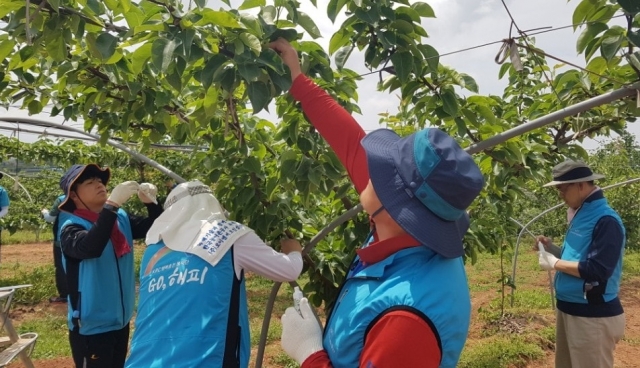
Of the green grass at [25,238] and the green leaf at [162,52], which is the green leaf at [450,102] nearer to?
the green leaf at [162,52]

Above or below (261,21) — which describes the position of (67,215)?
below

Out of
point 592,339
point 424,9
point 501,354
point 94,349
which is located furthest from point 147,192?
point 501,354

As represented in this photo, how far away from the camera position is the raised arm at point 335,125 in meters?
1.54

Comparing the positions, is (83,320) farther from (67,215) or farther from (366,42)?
(366,42)

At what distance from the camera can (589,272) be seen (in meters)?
2.54

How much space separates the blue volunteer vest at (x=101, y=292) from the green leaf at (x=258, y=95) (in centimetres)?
165

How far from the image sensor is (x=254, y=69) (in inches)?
46.8

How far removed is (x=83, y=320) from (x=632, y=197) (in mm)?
11137

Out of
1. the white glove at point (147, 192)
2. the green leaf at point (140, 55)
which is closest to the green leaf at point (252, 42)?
the green leaf at point (140, 55)

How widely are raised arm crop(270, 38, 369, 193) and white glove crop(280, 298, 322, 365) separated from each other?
1.47 feet

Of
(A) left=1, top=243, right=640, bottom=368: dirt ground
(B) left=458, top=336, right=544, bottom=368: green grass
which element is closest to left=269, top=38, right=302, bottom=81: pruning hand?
(B) left=458, top=336, right=544, bottom=368: green grass

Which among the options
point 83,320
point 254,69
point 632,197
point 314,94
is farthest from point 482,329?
point 632,197

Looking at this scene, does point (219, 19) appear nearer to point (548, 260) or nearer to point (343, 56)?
point (343, 56)

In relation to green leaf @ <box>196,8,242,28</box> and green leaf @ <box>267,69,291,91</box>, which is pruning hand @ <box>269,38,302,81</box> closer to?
green leaf @ <box>267,69,291,91</box>
